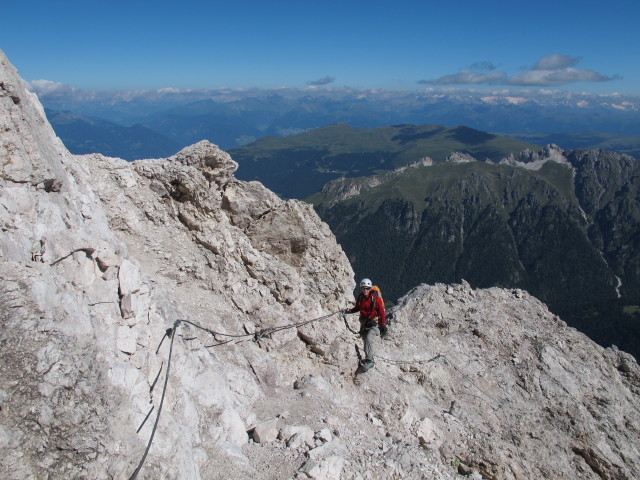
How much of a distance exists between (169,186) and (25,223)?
9.86 metres

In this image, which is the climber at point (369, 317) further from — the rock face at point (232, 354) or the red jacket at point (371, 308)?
the rock face at point (232, 354)

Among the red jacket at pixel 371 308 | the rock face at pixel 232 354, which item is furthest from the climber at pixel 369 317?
the rock face at pixel 232 354

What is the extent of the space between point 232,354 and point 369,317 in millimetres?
6207

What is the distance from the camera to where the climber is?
18.6 meters

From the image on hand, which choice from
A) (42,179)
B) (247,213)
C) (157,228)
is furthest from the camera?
(247,213)

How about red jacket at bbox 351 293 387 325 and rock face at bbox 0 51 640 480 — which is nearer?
rock face at bbox 0 51 640 480

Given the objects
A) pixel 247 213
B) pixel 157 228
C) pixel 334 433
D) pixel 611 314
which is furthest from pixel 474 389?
pixel 611 314

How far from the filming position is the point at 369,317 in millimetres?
18750

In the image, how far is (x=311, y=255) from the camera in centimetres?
2328

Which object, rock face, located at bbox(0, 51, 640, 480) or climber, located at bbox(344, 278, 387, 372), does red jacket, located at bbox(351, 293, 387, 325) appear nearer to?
climber, located at bbox(344, 278, 387, 372)

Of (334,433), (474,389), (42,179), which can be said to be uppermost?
(42,179)

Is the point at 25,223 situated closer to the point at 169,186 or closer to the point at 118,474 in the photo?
the point at 118,474

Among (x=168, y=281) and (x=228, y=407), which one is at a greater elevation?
(x=168, y=281)

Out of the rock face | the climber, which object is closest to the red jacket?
the climber
